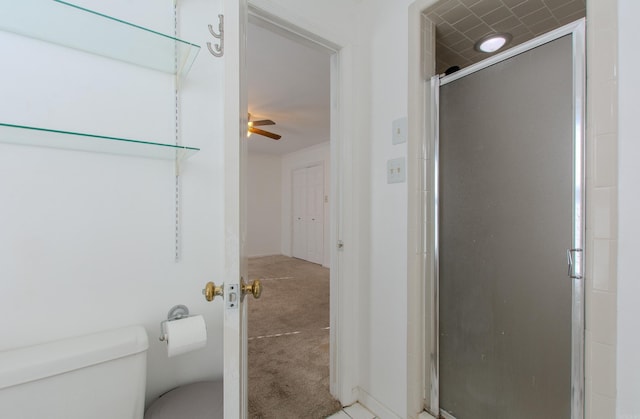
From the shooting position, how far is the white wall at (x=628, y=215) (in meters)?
0.81

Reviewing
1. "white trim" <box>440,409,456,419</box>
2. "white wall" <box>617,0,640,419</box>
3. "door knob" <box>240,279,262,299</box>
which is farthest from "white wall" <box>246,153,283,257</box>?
"white wall" <box>617,0,640,419</box>

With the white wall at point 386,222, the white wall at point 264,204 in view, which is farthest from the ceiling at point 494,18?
the white wall at point 264,204

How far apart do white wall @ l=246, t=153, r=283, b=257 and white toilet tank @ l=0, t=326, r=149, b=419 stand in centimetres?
518

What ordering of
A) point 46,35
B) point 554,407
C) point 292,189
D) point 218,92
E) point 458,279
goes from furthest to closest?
1. point 292,189
2. point 458,279
3. point 218,92
4. point 554,407
5. point 46,35

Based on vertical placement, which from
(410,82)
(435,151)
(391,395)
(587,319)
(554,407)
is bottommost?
(391,395)

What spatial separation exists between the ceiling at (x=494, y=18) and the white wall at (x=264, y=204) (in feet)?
16.4

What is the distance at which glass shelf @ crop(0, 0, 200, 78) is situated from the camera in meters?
0.82

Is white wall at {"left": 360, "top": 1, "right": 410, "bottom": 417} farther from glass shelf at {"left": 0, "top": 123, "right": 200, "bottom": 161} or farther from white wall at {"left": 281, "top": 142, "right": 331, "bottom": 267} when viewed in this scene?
white wall at {"left": 281, "top": 142, "right": 331, "bottom": 267}

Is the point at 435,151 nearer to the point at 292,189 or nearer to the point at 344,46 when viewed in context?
the point at 344,46

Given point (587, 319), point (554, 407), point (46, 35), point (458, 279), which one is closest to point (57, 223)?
point (46, 35)

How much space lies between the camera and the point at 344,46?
60.0 inches

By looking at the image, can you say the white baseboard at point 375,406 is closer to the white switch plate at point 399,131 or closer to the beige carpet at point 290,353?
the beige carpet at point 290,353

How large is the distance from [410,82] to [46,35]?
1.44 metres

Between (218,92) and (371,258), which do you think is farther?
(371,258)
